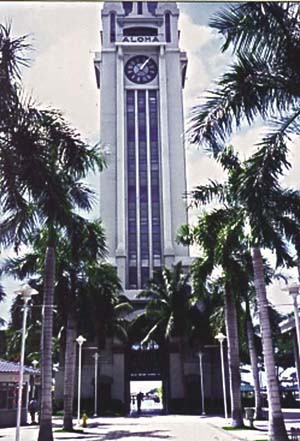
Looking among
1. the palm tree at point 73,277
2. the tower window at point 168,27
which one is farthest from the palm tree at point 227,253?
the tower window at point 168,27

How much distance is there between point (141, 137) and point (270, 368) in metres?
46.0

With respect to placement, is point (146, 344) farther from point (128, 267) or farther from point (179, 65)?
point (179, 65)

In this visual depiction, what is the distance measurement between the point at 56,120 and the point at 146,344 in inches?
1120

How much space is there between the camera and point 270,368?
15.0 metres

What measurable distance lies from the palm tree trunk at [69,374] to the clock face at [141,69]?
4317cm

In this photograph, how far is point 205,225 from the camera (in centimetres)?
1817

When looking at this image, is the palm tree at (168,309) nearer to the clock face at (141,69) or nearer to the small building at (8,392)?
the small building at (8,392)

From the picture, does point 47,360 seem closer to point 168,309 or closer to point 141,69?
point 168,309

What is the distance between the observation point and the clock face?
61.5 m

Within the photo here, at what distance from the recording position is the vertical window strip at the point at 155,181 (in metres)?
54.9

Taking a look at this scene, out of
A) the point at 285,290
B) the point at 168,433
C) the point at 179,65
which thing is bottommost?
the point at 168,433

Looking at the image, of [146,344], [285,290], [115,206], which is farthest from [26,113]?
[115,206]

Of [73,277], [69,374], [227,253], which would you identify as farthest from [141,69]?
[227,253]

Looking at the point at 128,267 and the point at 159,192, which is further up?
the point at 159,192
